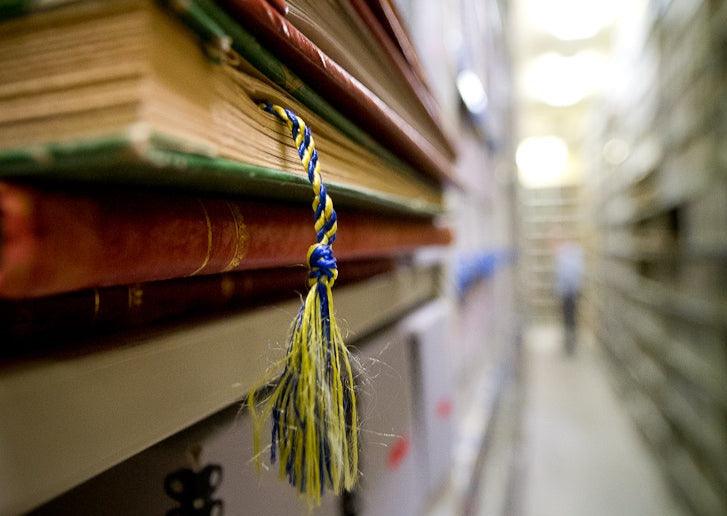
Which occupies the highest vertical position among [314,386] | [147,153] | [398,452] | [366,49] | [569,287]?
[366,49]

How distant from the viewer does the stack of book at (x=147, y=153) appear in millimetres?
168

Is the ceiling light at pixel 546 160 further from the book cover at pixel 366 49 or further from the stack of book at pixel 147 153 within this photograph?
the stack of book at pixel 147 153

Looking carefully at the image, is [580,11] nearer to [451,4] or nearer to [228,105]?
[451,4]

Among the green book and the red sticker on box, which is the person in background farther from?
the green book

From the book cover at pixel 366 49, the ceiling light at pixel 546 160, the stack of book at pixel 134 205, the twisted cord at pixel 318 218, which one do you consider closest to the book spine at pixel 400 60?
the book cover at pixel 366 49

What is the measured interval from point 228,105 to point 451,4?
1371 millimetres

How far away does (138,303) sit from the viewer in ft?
0.90

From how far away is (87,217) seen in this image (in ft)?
0.59

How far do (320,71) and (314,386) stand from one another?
0.71 ft

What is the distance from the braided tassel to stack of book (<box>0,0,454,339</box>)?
0.10ft

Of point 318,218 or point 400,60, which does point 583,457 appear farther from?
point 318,218

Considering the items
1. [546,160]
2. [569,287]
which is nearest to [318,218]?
[569,287]

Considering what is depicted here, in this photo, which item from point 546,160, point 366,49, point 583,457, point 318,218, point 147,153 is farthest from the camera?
point 546,160

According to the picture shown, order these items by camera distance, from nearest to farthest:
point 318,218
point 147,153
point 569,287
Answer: point 147,153, point 318,218, point 569,287
